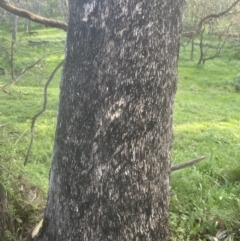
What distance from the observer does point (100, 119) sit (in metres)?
2.04

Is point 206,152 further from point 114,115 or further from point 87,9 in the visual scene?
point 87,9

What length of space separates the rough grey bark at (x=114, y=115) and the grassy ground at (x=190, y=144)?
0.85 metres

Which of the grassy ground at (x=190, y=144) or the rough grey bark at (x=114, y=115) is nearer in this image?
the rough grey bark at (x=114, y=115)

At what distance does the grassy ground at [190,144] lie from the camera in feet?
10.9

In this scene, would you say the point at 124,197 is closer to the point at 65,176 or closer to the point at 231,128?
the point at 65,176

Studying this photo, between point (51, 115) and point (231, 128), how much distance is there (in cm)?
439

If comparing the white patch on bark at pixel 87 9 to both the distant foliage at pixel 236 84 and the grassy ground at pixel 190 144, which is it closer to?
the grassy ground at pixel 190 144

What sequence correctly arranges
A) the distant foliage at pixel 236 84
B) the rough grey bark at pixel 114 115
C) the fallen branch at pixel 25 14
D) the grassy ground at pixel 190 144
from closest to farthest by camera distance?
1. the rough grey bark at pixel 114 115
2. the fallen branch at pixel 25 14
3. the grassy ground at pixel 190 144
4. the distant foliage at pixel 236 84

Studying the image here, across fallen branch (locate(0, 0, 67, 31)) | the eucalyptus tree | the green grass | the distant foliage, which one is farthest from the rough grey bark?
the distant foliage

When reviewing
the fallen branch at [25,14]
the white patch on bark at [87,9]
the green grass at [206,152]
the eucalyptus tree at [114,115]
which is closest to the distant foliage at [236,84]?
the green grass at [206,152]

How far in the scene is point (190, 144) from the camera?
8.74 m

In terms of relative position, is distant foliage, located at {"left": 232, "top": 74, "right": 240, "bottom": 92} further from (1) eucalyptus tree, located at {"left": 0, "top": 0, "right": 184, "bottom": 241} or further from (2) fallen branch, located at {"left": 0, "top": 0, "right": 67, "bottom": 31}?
(1) eucalyptus tree, located at {"left": 0, "top": 0, "right": 184, "bottom": 241}

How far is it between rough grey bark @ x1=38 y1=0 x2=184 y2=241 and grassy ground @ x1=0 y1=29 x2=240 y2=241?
0.85m

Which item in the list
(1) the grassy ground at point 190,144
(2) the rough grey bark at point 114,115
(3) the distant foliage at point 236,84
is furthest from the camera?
(3) the distant foliage at point 236,84
